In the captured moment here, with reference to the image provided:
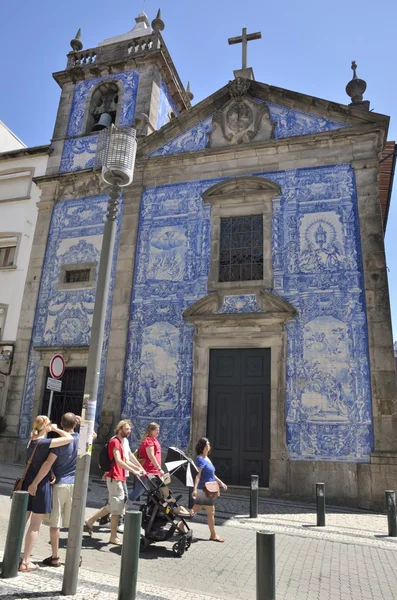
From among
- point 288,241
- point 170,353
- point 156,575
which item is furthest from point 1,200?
point 156,575

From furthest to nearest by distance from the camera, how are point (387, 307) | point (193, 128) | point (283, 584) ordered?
point (193, 128)
point (387, 307)
point (283, 584)

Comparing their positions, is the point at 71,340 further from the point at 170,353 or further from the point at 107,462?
the point at 107,462

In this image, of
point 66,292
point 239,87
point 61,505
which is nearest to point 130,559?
point 61,505

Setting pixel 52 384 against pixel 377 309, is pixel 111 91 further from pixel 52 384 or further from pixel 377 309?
pixel 377 309

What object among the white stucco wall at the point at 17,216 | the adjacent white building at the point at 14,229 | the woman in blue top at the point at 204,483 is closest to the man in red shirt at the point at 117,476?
the woman in blue top at the point at 204,483

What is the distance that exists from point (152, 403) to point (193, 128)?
310 inches

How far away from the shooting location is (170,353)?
11.5 m

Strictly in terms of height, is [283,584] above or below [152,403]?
below

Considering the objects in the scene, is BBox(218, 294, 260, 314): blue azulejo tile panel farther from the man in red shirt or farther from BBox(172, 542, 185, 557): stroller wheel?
BBox(172, 542, 185, 557): stroller wheel

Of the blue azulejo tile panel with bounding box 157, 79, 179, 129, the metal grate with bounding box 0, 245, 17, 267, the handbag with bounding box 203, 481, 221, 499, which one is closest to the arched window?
the blue azulejo tile panel with bounding box 157, 79, 179, 129

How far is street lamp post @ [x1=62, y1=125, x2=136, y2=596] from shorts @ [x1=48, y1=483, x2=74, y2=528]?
2.09 ft

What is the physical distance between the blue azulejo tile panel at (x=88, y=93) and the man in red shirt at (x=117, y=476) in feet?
39.3

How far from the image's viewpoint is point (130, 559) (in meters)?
3.62

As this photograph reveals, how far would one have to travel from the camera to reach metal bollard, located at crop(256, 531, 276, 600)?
130 inches
